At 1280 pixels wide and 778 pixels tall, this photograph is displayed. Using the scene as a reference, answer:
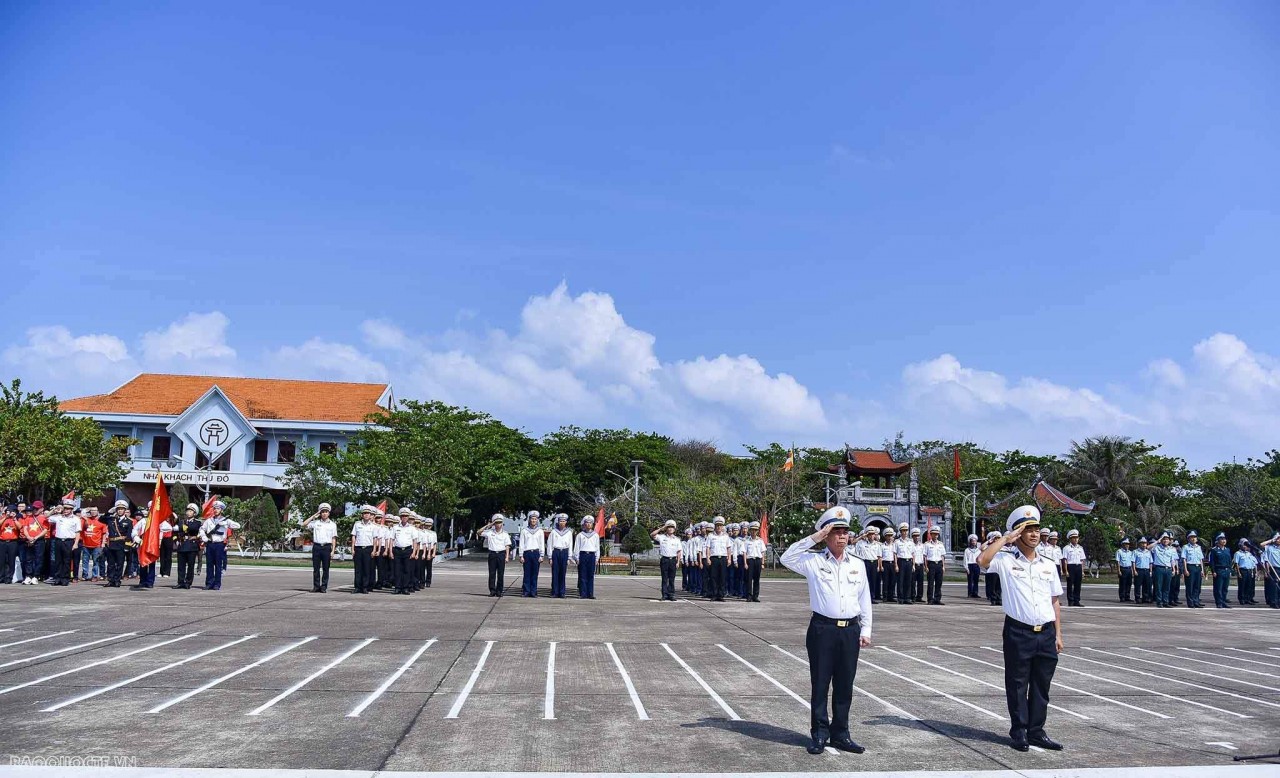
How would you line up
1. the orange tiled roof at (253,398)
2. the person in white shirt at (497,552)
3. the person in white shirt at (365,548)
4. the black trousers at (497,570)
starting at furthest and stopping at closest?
the orange tiled roof at (253,398)
the black trousers at (497,570)
the person in white shirt at (497,552)
the person in white shirt at (365,548)

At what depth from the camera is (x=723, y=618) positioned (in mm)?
16938

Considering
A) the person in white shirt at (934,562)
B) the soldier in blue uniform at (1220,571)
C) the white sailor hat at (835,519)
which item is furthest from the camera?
the soldier in blue uniform at (1220,571)

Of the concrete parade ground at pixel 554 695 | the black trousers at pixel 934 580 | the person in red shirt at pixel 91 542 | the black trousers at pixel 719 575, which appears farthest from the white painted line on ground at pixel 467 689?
the black trousers at pixel 934 580

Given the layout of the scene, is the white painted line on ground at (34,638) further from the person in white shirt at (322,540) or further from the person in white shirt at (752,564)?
the person in white shirt at (752,564)

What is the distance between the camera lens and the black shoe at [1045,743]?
23.0 feet

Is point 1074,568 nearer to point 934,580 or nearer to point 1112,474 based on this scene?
point 934,580

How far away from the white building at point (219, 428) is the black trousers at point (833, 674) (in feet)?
150

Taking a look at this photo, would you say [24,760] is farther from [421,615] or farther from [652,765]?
[421,615]

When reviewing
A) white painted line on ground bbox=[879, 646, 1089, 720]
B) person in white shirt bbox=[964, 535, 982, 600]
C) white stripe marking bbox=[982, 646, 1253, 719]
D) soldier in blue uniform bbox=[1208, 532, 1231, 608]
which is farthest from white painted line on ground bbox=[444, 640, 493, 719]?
soldier in blue uniform bbox=[1208, 532, 1231, 608]

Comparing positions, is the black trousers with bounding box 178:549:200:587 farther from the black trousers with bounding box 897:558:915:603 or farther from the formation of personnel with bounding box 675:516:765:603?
the black trousers with bounding box 897:558:915:603

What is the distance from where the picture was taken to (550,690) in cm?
884

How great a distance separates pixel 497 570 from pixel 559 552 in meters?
1.48

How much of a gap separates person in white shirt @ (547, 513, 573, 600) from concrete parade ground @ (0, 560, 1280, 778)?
4.45 m

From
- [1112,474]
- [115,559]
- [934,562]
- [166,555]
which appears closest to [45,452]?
[166,555]
